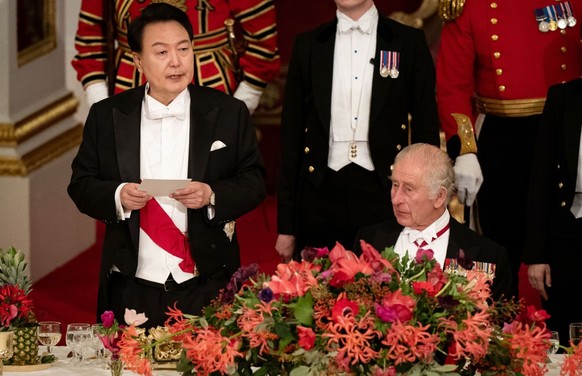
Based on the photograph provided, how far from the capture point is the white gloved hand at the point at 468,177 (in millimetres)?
4801

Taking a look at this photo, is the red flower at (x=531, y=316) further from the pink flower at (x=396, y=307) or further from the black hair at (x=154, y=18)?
the black hair at (x=154, y=18)

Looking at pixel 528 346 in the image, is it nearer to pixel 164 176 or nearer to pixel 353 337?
pixel 353 337

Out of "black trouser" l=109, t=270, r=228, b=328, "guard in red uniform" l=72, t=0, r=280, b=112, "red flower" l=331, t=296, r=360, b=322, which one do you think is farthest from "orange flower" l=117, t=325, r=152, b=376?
"guard in red uniform" l=72, t=0, r=280, b=112

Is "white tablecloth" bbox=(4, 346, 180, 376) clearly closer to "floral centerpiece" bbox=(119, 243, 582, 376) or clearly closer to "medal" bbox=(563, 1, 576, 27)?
"floral centerpiece" bbox=(119, 243, 582, 376)

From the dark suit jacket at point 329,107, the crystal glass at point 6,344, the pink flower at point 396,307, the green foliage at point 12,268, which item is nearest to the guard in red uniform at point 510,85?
the dark suit jacket at point 329,107

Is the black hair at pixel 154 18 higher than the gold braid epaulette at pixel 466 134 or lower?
higher

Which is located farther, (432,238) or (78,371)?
(432,238)

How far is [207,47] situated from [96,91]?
0.46m

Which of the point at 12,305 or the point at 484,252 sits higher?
the point at 484,252

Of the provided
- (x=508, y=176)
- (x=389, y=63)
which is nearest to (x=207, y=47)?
(x=389, y=63)

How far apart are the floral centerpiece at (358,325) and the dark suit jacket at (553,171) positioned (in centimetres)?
156

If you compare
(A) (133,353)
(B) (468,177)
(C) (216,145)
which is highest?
(C) (216,145)

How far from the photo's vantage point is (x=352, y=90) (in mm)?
4781

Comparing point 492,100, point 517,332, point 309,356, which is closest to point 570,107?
point 492,100
